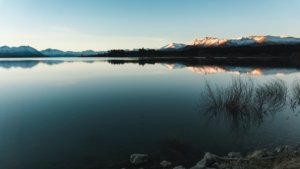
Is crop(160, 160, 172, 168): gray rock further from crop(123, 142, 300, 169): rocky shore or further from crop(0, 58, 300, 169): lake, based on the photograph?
crop(0, 58, 300, 169): lake

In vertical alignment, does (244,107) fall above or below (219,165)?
above

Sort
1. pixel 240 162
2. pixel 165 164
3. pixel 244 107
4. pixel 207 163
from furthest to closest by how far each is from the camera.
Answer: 1. pixel 244 107
2. pixel 165 164
3. pixel 207 163
4. pixel 240 162

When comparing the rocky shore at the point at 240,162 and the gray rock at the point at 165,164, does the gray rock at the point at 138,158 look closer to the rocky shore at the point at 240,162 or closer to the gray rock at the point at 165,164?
the rocky shore at the point at 240,162

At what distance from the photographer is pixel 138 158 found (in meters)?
8.45

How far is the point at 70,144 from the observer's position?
10.1 m

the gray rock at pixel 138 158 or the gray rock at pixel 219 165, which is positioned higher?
the gray rock at pixel 219 165

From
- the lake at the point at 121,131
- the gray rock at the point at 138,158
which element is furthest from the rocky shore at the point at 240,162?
the lake at the point at 121,131

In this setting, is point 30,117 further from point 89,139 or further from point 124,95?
point 124,95

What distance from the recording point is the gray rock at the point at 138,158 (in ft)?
27.5

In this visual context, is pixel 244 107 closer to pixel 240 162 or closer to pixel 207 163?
pixel 240 162

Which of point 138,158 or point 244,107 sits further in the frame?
point 244,107

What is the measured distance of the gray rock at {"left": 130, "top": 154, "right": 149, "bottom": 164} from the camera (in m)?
8.38

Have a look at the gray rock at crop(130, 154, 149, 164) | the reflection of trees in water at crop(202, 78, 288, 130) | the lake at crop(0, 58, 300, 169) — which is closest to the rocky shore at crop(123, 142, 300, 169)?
the gray rock at crop(130, 154, 149, 164)

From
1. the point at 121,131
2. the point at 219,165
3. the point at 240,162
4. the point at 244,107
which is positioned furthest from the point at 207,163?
the point at 244,107
